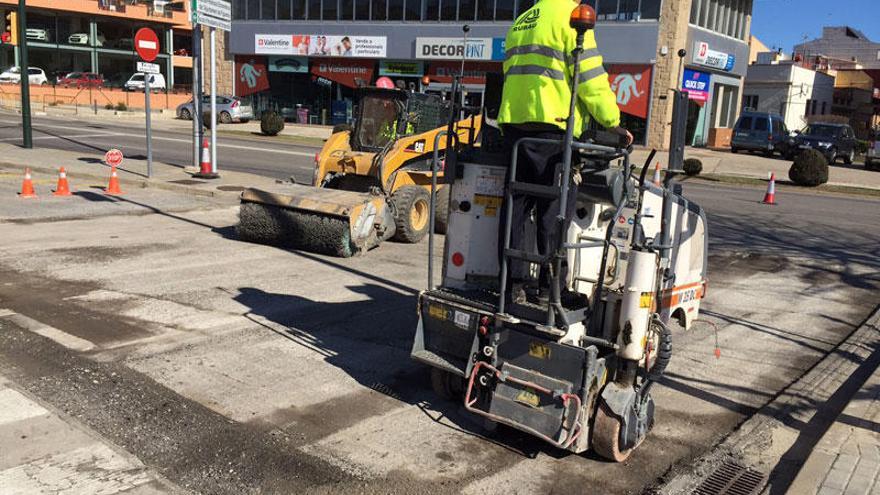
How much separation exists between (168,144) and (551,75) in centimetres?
2420

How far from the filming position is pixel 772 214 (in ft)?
55.1

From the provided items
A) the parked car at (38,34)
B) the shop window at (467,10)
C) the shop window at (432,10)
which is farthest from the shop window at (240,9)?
the parked car at (38,34)

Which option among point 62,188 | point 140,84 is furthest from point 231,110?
point 62,188

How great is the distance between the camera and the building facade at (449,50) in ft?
112

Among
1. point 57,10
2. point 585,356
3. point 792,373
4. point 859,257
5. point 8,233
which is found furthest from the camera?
point 57,10

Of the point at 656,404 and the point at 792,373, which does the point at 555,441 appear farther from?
the point at 792,373

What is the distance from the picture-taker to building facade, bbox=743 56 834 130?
46.3 metres

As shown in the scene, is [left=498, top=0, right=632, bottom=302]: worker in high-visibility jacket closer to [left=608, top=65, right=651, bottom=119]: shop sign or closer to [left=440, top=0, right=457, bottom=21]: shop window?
[left=608, top=65, right=651, bottom=119]: shop sign

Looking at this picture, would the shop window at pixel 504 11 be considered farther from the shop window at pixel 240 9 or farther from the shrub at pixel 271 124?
the shop window at pixel 240 9

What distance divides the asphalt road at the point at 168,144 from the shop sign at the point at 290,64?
9926 millimetres

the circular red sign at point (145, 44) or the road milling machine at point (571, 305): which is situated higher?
the circular red sign at point (145, 44)

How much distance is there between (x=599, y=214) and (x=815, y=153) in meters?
21.5

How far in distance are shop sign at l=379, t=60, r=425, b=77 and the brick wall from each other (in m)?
12.5

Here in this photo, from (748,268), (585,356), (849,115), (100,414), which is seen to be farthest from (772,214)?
(849,115)
